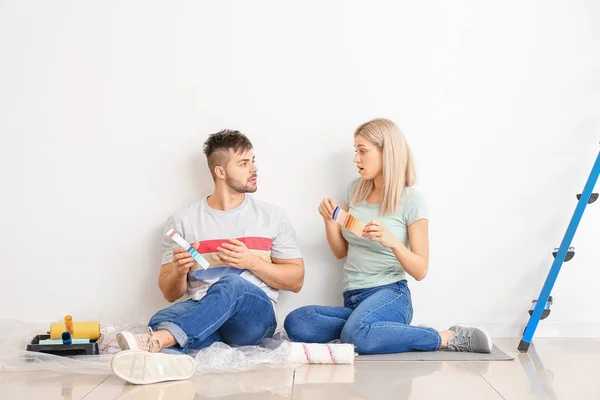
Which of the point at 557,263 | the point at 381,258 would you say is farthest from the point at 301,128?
the point at 557,263

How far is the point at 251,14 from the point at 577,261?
160cm

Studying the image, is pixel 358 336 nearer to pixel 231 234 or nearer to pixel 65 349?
pixel 231 234

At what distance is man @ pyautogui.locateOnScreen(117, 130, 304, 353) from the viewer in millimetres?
2484

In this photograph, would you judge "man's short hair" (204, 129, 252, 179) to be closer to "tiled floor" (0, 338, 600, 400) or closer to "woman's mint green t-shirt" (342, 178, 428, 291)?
"woman's mint green t-shirt" (342, 178, 428, 291)

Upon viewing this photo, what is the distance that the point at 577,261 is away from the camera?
2.88m

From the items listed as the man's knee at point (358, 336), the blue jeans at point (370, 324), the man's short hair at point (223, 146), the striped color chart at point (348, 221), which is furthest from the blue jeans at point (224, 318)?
the man's short hair at point (223, 146)

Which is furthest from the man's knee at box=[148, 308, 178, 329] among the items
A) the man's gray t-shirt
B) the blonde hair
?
the blonde hair

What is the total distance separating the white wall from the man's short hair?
15cm

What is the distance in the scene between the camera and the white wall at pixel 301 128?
2.88 metres

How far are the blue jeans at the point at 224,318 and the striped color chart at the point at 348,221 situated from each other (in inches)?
14.8

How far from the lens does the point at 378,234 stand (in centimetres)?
249

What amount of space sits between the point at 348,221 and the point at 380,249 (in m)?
0.20

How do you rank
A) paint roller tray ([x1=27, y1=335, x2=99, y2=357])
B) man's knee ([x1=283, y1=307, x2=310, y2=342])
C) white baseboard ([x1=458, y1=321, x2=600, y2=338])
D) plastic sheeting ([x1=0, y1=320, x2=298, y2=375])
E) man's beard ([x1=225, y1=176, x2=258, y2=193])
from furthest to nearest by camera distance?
white baseboard ([x1=458, y1=321, x2=600, y2=338]), man's beard ([x1=225, y1=176, x2=258, y2=193]), man's knee ([x1=283, y1=307, x2=310, y2=342]), paint roller tray ([x1=27, y1=335, x2=99, y2=357]), plastic sheeting ([x1=0, y1=320, x2=298, y2=375])

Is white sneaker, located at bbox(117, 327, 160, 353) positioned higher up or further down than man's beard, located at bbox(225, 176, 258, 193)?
further down
